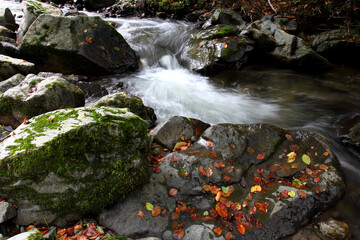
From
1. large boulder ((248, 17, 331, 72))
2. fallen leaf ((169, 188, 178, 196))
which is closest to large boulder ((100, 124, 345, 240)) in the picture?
fallen leaf ((169, 188, 178, 196))

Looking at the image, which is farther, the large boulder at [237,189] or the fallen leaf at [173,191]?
the fallen leaf at [173,191]

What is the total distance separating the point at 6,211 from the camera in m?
2.61

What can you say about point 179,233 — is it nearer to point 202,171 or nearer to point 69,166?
point 202,171

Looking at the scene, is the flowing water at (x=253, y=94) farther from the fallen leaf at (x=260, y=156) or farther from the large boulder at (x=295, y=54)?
the fallen leaf at (x=260, y=156)

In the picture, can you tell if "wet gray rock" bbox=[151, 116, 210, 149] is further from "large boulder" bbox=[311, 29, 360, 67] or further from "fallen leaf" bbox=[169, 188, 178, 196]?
"large boulder" bbox=[311, 29, 360, 67]

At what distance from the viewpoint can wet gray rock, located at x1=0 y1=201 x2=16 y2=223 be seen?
2578 mm

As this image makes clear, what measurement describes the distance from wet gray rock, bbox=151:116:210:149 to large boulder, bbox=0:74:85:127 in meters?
2.25

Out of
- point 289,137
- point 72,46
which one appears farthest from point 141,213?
point 72,46

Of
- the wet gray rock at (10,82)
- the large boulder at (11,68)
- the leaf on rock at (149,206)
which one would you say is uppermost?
the large boulder at (11,68)

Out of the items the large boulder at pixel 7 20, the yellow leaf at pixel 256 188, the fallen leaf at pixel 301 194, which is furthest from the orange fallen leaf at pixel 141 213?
the large boulder at pixel 7 20

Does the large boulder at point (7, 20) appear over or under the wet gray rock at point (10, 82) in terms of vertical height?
over

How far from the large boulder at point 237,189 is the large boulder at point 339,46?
22.0 feet

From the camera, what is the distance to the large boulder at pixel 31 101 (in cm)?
462

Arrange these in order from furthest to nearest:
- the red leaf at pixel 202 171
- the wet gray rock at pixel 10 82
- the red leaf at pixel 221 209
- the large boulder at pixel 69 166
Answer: the wet gray rock at pixel 10 82 < the red leaf at pixel 202 171 < the red leaf at pixel 221 209 < the large boulder at pixel 69 166
